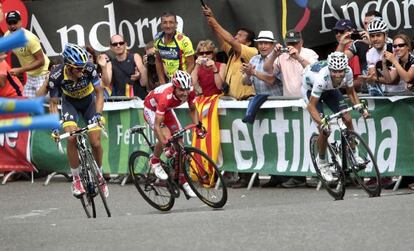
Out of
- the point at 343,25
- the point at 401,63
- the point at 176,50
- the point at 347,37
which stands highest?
the point at 343,25

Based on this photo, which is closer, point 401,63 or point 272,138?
point 401,63

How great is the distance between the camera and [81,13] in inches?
722

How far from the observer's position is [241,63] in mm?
15773

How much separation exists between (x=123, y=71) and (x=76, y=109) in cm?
364

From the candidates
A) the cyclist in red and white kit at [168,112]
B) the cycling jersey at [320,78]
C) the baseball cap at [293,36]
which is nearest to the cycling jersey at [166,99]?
the cyclist in red and white kit at [168,112]

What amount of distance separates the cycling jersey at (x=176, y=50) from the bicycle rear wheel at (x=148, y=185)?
7.58ft

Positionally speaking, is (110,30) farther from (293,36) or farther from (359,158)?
(359,158)

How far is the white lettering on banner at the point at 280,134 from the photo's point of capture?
15.3 metres

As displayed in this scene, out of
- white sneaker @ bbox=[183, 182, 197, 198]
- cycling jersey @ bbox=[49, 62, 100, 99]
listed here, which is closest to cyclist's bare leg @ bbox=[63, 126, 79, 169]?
cycling jersey @ bbox=[49, 62, 100, 99]

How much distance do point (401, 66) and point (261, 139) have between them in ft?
7.93

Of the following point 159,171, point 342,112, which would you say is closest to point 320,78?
point 342,112

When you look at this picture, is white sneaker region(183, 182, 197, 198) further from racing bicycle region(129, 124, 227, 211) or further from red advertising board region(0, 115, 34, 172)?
red advertising board region(0, 115, 34, 172)

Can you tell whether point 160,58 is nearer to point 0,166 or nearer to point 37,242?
point 0,166

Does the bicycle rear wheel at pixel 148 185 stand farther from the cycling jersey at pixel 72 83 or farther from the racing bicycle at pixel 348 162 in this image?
the racing bicycle at pixel 348 162
